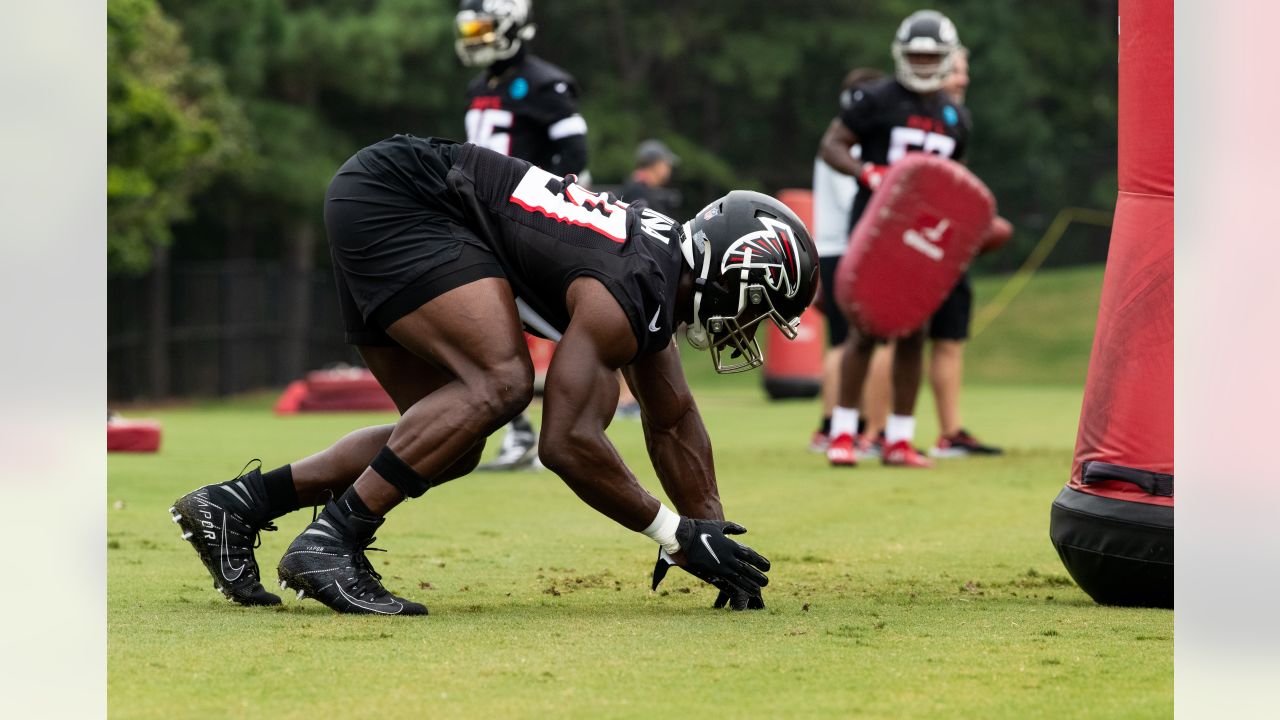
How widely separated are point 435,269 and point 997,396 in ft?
49.0

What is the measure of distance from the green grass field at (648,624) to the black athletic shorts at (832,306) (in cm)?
234

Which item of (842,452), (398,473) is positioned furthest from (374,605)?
(842,452)

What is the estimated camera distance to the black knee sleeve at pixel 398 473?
4277 mm

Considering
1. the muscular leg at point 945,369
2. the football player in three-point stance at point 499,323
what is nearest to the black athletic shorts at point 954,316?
the muscular leg at point 945,369

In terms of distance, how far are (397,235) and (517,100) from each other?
380 centimetres

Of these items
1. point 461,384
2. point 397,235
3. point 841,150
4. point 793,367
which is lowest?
point 793,367

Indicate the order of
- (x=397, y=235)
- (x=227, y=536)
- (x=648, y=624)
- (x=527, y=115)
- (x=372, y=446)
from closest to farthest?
(x=648, y=624)
(x=397, y=235)
(x=227, y=536)
(x=372, y=446)
(x=527, y=115)

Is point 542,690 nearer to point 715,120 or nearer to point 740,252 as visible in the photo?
point 740,252

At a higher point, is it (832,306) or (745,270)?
(745,270)

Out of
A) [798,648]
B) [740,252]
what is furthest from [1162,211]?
[798,648]

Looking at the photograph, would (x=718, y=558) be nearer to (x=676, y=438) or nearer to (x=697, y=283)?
(x=676, y=438)

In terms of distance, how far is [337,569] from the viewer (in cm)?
427

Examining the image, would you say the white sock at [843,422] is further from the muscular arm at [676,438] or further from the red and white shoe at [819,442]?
the muscular arm at [676,438]

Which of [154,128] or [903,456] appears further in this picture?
[154,128]
